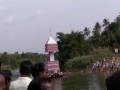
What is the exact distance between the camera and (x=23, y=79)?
5.14 meters

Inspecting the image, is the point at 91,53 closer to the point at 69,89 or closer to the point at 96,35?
the point at 96,35

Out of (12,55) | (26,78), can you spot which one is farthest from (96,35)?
(26,78)

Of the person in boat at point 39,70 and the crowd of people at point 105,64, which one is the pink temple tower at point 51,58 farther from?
the person in boat at point 39,70

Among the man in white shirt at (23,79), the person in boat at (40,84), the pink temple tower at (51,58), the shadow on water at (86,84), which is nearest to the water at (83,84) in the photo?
the shadow on water at (86,84)

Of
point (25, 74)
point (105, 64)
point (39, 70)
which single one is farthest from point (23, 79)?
point (105, 64)

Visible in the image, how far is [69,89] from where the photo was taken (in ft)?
97.8

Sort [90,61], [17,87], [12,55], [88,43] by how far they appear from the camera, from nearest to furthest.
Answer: [17,87] → [90,61] → [88,43] → [12,55]

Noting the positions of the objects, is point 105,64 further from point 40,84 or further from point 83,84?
point 40,84

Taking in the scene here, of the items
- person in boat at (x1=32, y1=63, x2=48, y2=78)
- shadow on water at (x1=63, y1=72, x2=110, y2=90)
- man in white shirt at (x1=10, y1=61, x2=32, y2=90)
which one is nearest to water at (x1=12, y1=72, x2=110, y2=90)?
shadow on water at (x1=63, y1=72, x2=110, y2=90)

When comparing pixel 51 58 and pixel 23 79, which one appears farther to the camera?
pixel 51 58

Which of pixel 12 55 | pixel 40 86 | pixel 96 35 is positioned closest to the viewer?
pixel 40 86

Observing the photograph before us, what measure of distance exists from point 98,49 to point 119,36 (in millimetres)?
7031

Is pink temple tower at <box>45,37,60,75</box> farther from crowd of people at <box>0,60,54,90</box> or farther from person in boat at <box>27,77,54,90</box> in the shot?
person in boat at <box>27,77,54,90</box>

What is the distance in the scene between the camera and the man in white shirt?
507 cm
